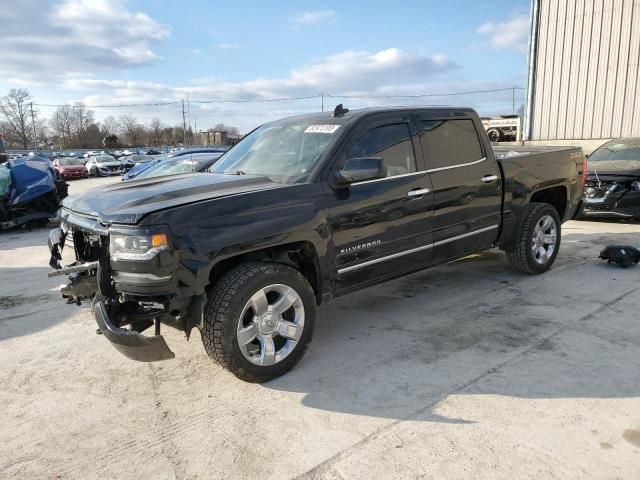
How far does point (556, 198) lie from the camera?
20.2 feet

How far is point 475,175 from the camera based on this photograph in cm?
484

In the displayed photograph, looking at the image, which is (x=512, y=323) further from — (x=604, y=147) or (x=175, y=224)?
(x=604, y=147)

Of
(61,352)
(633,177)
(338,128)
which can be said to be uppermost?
(338,128)

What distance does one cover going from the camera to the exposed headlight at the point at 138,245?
2967mm

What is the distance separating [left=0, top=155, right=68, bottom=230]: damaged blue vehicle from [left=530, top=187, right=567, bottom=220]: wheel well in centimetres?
966

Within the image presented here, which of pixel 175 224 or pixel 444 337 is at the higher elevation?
pixel 175 224

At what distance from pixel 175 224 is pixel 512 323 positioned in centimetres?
300

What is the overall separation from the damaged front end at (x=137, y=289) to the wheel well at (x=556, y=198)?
179 inches

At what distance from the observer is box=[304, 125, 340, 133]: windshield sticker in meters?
4.08

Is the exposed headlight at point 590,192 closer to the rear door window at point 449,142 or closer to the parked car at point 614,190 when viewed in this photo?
the parked car at point 614,190

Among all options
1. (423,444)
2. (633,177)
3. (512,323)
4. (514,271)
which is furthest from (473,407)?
(633,177)

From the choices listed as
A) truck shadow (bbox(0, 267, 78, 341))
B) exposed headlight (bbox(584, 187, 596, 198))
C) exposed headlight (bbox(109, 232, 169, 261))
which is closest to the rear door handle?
exposed headlight (bbox(109, 232, 169, 261))

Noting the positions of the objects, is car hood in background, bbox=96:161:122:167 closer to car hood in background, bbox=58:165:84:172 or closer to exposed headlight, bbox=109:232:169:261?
car hood in background, bbox=58:165:84:172

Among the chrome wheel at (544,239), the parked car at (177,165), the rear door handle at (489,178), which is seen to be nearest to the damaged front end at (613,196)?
the chrome wheel at (544,239)
